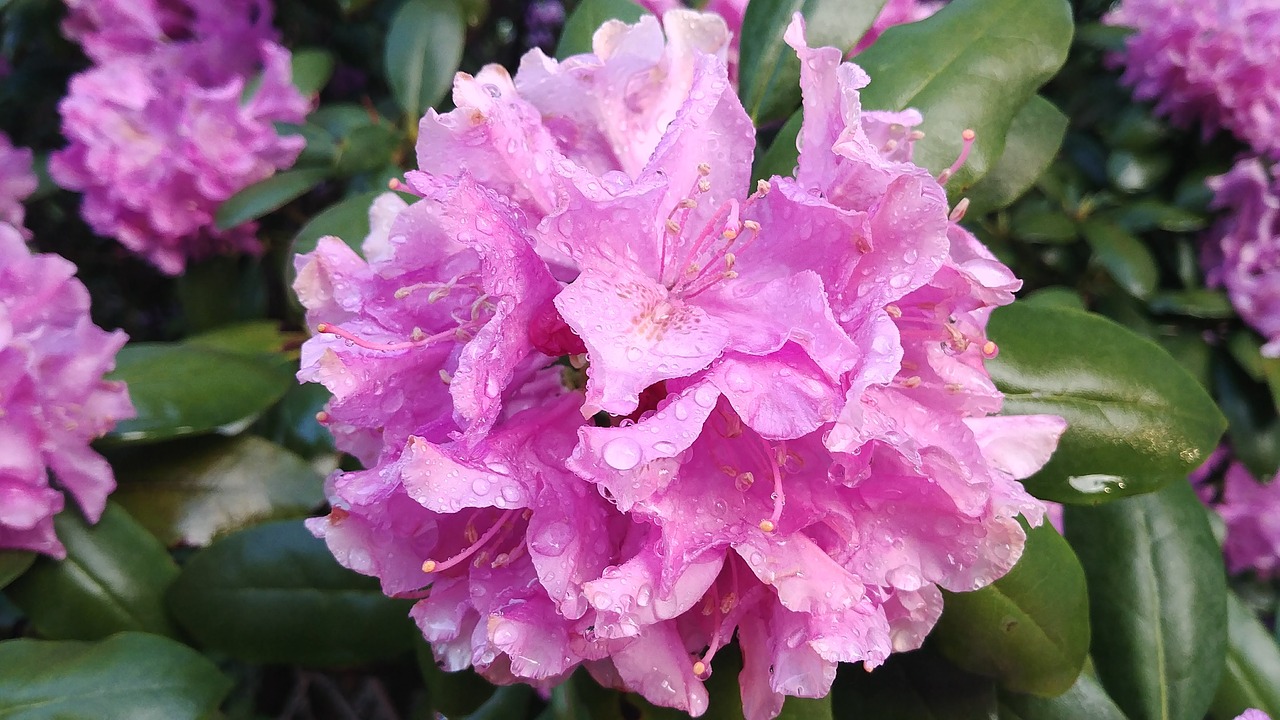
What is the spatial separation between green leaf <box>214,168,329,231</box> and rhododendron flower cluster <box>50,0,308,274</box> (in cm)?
7

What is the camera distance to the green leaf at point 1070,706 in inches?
27.1

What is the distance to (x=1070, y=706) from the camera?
69 cm

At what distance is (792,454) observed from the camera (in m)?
0.47

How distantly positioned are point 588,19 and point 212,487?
2.21 feet

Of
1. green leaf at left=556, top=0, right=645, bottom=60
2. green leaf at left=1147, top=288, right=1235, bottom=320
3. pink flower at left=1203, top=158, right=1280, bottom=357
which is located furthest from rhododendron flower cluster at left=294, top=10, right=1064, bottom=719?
pink flower at left=1203, top=158, right=1280, bottom=357

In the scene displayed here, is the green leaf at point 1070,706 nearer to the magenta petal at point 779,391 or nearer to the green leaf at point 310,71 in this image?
the magenta petal at point 779,391

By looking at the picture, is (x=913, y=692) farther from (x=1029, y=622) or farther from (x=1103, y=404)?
(x=1103, y=404)

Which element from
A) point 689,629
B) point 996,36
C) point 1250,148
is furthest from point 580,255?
point 1250,148

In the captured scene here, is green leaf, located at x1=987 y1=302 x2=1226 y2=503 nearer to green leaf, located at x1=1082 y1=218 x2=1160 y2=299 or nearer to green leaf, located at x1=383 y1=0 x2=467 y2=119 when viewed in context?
green leaf, located at x1=1082 y1=218 x2=1160 y2=299

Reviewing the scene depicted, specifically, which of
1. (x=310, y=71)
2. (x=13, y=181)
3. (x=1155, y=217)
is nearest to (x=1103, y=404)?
(x=1155, y=217)

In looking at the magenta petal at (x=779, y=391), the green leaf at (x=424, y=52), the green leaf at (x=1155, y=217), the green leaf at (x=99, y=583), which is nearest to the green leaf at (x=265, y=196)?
the green leaf at (x=424, y=52)

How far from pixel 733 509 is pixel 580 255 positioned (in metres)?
0.17

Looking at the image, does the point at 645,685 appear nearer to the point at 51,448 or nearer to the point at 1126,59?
the point at 51,448

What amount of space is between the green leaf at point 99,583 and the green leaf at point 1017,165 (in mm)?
920
